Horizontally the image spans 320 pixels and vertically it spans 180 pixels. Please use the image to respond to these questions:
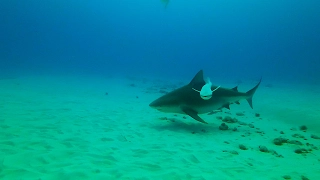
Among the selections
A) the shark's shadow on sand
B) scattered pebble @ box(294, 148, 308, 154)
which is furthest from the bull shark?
scattered pebble @ box(294, 148, 308, 154)

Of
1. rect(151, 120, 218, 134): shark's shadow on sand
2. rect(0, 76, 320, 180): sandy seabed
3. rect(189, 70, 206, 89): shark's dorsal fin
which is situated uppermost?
rect(189, 70, 206, 89): shark's dorsal fin

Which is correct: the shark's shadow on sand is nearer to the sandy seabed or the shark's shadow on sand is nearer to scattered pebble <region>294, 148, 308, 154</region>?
the sandy seabed

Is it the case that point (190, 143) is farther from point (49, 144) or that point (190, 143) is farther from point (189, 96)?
point (49, 144)

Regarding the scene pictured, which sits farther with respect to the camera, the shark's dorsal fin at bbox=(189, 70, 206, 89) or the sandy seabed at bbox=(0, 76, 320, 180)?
the shark's dorsal fin at bbox=(189, 70, 206, 89)

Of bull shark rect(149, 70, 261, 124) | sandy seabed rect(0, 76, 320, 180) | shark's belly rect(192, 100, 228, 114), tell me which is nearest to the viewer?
sandy seabed rect(0, 76, 320, 180)

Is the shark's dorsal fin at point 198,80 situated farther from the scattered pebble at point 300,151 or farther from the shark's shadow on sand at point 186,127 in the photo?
the scattered pebble at point 300,151

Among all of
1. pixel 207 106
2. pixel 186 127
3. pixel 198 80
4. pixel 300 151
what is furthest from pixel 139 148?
pixel 300 151

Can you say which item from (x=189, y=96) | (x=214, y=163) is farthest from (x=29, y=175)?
(x=189, y=96)

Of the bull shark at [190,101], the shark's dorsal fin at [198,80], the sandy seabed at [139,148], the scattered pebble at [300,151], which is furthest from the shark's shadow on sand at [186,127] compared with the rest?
the scattered pebble at [300,151]

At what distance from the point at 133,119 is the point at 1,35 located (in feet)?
757

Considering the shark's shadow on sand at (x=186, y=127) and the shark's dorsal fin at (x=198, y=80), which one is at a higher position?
the shark's dorsal fin at (x=198, y=80)

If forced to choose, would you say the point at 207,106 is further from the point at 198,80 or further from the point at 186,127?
the point at 186,127

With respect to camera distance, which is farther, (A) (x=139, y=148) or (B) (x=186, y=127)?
(B) (x=186, y=127)

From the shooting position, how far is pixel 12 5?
15562 cm
